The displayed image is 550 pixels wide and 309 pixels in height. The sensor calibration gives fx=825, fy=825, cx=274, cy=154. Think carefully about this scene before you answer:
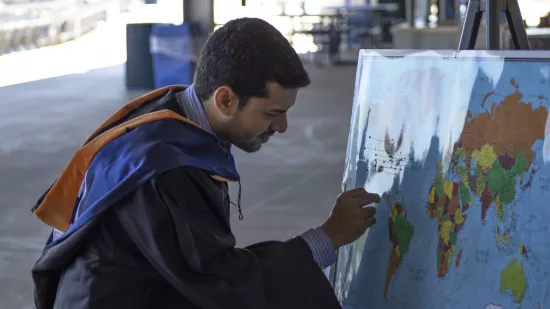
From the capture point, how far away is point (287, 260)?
202cm

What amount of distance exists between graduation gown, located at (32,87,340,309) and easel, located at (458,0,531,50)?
0.86 m

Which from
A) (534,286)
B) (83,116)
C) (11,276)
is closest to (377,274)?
(534,286)

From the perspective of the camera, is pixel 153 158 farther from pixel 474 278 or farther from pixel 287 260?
pixel 474 278

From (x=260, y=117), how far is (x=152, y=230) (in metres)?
0.38

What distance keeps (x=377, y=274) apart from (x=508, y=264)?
1.38 feet

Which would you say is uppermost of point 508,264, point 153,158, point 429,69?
point 429,69

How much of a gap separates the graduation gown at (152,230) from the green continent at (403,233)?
37cm

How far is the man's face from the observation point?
6.22ft

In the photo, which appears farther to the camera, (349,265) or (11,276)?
(11,276)

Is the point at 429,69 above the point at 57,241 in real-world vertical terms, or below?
above

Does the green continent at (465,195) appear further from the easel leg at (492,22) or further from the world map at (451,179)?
the easel leg at (492,22)

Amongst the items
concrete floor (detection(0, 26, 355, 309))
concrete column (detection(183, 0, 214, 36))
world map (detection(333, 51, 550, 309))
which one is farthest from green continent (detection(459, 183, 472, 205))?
concrete column (detection(183, 0, 214, 36))

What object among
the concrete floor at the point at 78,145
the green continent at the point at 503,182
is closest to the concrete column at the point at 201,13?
the concrete floor at the point at 78,145

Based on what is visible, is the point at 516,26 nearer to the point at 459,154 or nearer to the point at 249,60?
the point at 459,154
